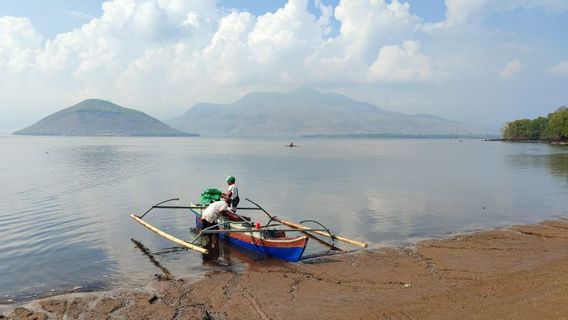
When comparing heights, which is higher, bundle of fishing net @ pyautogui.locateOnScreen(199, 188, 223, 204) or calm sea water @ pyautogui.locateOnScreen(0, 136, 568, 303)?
bundle of fishing net @ pyautogui.locateOnScreen(199, 188, 223, 204)

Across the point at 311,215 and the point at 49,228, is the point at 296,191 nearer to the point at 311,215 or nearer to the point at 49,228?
the point at 311,215

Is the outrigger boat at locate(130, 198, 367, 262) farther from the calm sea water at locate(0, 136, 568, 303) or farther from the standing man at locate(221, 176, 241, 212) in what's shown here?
the standing man at locate(221, 176, 241, 212)

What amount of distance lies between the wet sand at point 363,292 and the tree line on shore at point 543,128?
152973 millimetres

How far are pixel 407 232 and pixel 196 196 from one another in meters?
20.0

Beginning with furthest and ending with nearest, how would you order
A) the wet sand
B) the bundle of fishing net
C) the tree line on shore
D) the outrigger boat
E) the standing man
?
the tree line on shore
the bundle of fishing net
the standing man
the outrigger boat
the wet sand

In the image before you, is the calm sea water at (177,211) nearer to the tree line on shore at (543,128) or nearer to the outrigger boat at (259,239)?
the outrigger boat at (259,239)

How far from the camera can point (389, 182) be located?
156ft

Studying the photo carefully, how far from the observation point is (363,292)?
46.1ft

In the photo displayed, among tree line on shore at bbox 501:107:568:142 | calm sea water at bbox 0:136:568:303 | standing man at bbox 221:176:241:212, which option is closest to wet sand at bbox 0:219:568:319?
calm sea water at bbox 0:136:568:303

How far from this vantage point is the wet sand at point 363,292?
483 inches

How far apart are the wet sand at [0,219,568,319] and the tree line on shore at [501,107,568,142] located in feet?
502

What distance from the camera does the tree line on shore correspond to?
148125mm

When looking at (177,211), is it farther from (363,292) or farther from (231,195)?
(363,292)

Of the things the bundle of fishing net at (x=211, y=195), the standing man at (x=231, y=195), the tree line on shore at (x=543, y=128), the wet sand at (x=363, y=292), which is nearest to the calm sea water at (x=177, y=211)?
the wet sand at (x=363, y=292)
